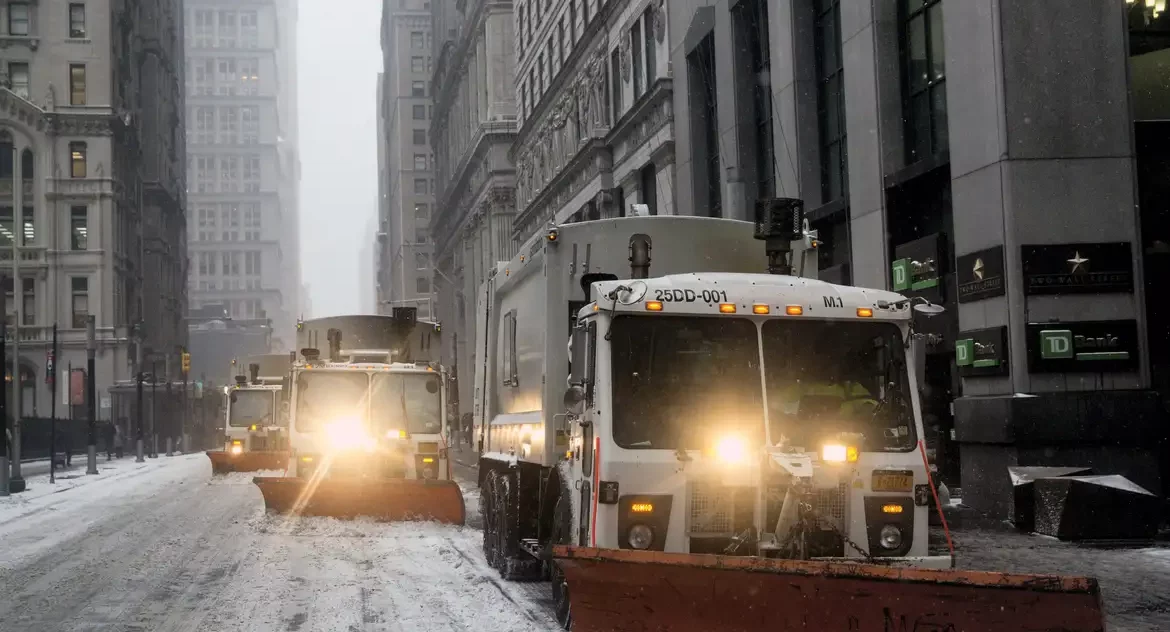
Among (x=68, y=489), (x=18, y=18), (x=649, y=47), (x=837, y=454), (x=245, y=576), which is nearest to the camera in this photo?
(x=837, y=454)

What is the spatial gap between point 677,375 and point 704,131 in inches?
1083

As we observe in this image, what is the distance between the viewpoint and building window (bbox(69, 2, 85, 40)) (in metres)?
81.8

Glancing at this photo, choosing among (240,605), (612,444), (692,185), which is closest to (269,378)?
(692,185)

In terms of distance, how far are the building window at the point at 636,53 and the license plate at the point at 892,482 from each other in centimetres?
3465

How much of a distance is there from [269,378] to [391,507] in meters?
19.2

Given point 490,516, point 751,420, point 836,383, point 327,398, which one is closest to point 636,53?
point 327,398

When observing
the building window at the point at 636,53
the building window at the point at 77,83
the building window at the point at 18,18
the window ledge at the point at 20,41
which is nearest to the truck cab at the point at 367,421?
the building window at the point at 636,53

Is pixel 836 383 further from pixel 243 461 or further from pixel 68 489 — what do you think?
pixel 243 461

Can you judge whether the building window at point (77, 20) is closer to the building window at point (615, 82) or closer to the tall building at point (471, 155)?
the tall building at point (471, 155)

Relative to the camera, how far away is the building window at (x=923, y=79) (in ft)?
73.4

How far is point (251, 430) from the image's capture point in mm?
35250

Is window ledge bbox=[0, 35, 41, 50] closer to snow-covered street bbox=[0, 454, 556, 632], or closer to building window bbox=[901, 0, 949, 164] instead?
snow-covered street bbox=[0, 454, 556, 632]

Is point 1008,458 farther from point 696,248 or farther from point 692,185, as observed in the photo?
point 692,185

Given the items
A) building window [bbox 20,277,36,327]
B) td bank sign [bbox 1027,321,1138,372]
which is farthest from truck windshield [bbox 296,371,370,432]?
building window [bbox 20,277,36,327]
